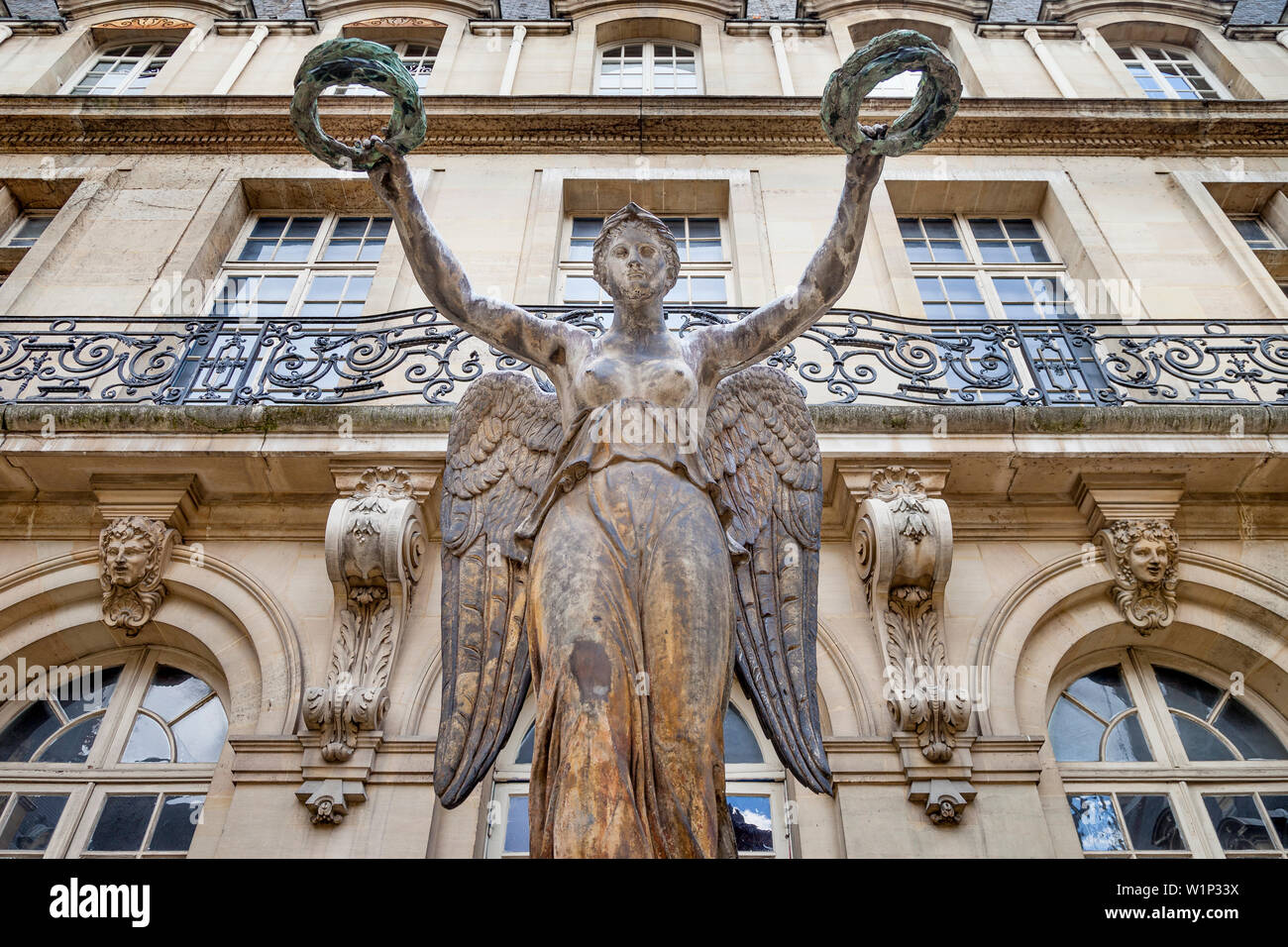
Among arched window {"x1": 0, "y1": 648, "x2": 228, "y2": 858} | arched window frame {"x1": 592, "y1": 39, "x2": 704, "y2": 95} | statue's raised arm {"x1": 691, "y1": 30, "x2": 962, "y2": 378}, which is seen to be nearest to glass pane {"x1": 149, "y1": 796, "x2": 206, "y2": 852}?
arched window {"x1": 0, "y1": 648, "x2": 228, "y2": 858}

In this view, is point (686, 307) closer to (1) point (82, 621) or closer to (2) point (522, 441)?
(2) point (522, 441)

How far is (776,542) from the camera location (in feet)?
11.6

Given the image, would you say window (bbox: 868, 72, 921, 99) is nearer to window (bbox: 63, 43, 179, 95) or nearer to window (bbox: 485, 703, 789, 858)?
window (bbox: 485, 703, 789, 858)

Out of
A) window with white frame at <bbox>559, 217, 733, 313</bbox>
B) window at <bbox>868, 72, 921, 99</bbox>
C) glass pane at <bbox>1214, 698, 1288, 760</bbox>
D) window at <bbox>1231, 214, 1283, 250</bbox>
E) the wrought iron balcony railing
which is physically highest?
window at <bbox>868, 72, 921, 99</bbox>

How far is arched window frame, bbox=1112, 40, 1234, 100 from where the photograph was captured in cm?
1246

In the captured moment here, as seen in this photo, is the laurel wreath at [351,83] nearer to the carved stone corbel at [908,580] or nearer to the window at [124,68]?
the carved stone corbel at [908,580]

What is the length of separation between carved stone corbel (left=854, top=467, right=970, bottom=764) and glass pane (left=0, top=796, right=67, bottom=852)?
4916 mm

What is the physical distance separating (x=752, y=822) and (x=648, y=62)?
1109cm

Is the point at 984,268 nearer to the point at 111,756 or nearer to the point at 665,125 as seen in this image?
the point at 665,125

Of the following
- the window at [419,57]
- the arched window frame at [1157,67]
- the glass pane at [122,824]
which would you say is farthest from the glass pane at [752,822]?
the arched window frame at [1157,67]

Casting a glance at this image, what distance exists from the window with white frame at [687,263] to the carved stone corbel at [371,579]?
3.92 metres

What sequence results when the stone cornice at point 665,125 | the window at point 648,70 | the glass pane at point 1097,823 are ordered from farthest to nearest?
the window at point 648,70, the stone cornice at point 665,125, the glass pane at point 1097,823

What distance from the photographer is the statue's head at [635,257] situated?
329cm
